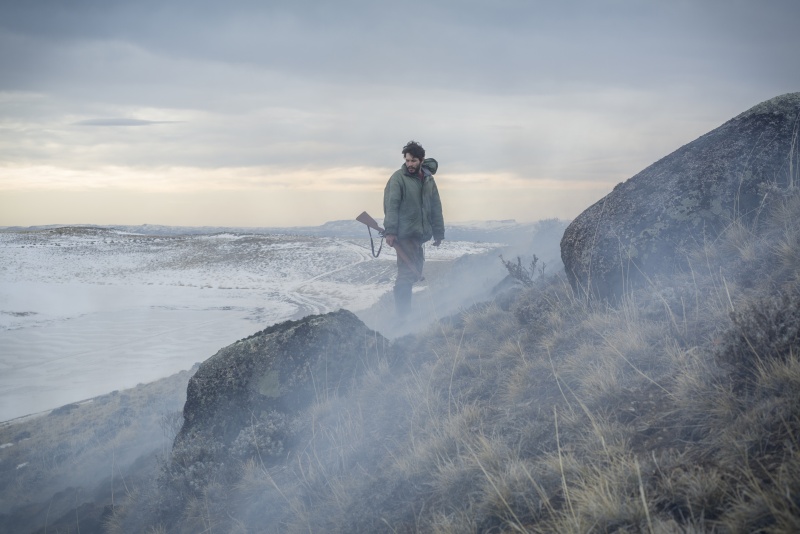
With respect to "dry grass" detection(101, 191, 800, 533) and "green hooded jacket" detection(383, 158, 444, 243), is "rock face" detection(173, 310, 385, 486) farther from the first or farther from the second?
"green hooded jacket" detection(383, 158, 444, 243)

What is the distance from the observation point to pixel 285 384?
17.1 feet

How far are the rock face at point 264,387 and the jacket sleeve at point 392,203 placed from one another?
214 cm

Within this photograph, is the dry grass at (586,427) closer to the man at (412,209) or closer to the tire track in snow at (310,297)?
the man at (412,209)

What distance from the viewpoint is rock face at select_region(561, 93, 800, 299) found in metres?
4.58

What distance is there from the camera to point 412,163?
290 inches

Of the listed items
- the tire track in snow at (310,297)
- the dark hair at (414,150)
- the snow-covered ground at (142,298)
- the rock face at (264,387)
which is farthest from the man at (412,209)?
the tire track in snow at (310,297)

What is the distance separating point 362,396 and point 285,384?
2.90ft

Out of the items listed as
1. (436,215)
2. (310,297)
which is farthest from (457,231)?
(436,215)

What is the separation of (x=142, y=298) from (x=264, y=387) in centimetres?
2470

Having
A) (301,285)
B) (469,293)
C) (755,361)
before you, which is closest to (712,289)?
(755,361)

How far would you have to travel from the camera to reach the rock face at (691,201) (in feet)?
15.0

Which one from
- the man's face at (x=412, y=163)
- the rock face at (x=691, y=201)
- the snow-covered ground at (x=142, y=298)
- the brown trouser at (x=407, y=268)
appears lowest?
the snow-covered ground at (x=142, y=298)

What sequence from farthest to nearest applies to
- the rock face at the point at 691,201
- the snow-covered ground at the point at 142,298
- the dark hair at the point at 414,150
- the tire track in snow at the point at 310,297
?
1. the tire track in snow at the point at 310,297
2. the snow-covered ground at the point at 142,298
3. the dark hair at the point at 414,150
4. the rock face at the point at 691,201

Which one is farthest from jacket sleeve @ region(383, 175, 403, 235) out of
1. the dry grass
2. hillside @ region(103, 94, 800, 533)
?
the dry grass
